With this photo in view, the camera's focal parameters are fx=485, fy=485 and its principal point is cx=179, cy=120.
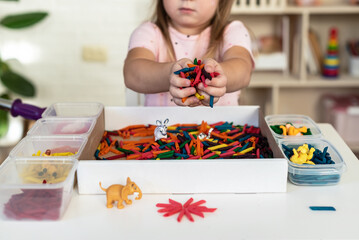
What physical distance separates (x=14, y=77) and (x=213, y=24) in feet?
5.89

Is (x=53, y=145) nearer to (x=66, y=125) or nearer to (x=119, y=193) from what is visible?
(x=66, y=125)

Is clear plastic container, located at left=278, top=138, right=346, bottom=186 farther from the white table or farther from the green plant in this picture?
the green plant

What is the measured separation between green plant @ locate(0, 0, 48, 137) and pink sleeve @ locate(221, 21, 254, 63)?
172cm

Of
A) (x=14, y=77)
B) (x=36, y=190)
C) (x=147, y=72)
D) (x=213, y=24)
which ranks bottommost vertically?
(x=14, y=77)

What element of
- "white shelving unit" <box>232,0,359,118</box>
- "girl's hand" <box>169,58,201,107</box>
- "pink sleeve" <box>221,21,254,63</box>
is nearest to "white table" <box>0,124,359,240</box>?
"girl's hand" <box>169,58,201,107</box>

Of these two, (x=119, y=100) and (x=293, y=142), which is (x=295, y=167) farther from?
(x=119, y=100)

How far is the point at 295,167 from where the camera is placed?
3.35 ft

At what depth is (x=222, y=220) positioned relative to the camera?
0.90 meters

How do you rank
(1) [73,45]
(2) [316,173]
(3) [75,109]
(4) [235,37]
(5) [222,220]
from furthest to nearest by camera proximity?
(1) [73,45], (4) [235,37], (3) [75,109], (2) [316,173], (5) [222,220]

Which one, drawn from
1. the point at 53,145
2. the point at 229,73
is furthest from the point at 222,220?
the point at 229,73

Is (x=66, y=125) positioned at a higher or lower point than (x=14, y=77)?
higher

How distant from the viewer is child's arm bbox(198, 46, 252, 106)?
42.9 inches

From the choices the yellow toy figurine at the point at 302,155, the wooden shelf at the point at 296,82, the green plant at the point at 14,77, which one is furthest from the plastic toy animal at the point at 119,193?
the green plant at the point at 14,77

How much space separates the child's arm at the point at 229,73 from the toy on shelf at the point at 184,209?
0.88ft
